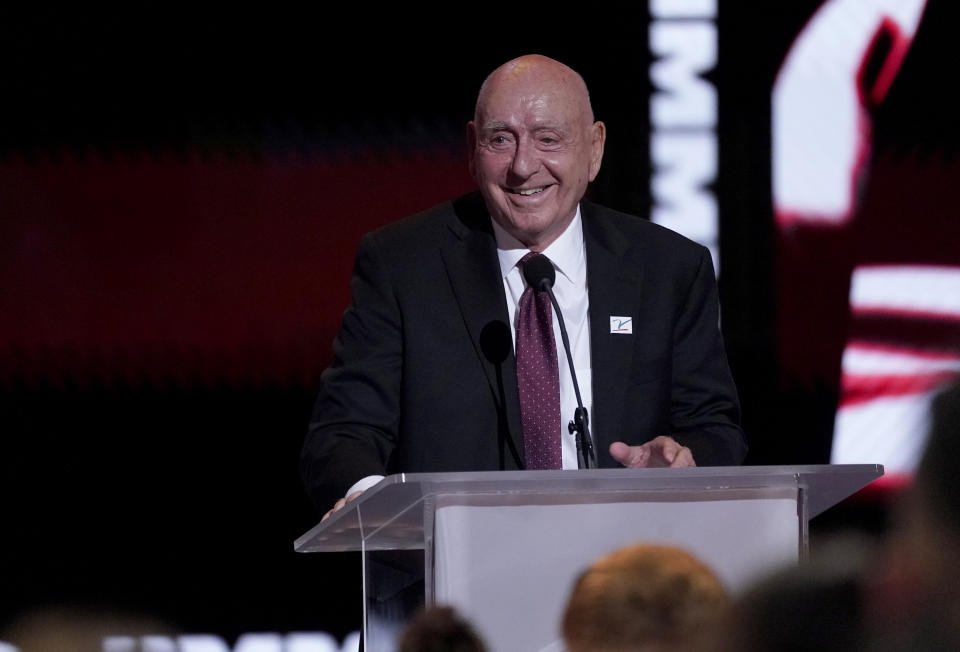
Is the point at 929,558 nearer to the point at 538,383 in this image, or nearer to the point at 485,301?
the point at 538,383

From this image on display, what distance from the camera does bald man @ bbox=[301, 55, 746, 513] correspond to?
8.59 feet

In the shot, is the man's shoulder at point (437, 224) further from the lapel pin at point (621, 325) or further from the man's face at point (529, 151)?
the lapel pin at point (621, 325)

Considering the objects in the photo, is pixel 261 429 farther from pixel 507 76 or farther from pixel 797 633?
pixel 797 633

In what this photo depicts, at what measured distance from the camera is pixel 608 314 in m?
2.70

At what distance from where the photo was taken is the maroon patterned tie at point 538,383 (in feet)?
8.25

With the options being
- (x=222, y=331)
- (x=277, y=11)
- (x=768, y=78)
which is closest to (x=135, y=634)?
(x=222, y=331)

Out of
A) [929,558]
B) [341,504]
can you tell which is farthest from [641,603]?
[341,504]

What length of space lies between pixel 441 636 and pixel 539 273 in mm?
1300

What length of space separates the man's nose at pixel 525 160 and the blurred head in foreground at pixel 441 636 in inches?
69.9

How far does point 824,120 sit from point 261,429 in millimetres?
1937

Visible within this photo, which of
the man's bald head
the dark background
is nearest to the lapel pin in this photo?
the man's bald head

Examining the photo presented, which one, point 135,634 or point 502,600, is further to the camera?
point 135,634

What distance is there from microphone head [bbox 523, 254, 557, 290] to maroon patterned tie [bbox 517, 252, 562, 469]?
0.15m

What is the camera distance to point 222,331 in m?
4.16
